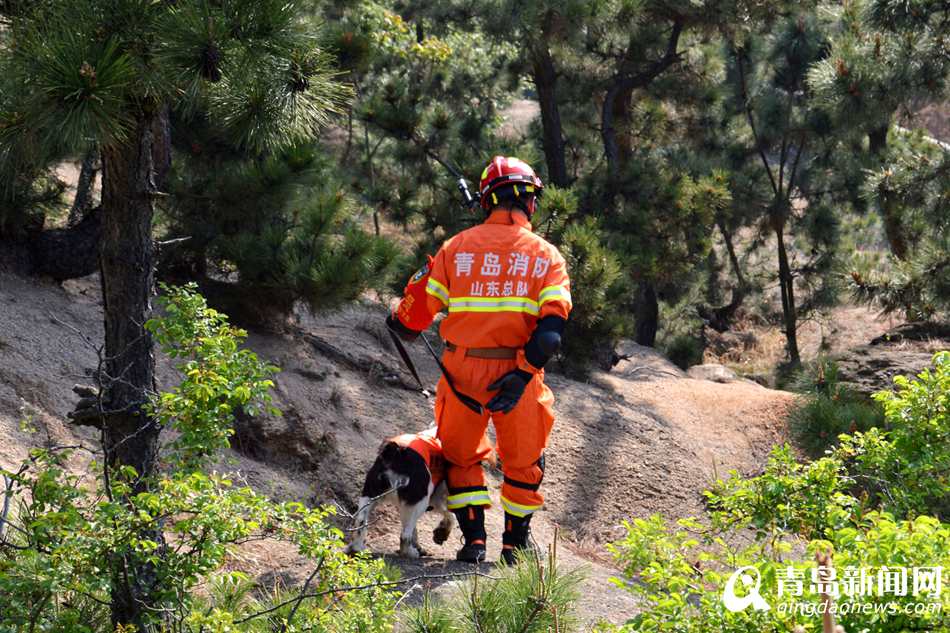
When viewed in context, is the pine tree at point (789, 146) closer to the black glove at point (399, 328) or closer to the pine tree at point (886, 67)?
the pine tree at point (886, 67)

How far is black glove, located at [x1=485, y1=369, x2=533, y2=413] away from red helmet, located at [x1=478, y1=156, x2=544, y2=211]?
3.12ft

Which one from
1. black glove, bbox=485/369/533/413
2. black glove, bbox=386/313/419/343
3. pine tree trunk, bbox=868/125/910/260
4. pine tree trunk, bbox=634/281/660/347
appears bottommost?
black glove, bbox=485/369/533/413

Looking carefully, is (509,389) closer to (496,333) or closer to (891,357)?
(496,333)

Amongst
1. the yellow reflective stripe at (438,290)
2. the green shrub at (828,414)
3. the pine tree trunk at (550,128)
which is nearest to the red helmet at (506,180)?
the yellow reflective stripe at (438,290)

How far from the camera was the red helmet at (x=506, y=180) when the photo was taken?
18.2 feet

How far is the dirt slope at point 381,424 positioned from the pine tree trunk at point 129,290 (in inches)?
47.5

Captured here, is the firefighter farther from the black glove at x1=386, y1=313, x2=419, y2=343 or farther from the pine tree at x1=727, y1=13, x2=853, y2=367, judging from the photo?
the pine tree at x1=727, y1=13, x2=853, y2=367

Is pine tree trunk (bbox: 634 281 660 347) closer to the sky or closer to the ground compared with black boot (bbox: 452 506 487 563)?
closer to the sky

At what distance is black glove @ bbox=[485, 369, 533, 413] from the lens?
5.19 m

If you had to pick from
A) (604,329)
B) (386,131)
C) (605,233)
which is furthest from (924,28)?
(386,131)

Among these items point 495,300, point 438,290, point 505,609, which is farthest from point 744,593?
point 438,290

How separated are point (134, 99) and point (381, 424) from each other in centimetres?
393

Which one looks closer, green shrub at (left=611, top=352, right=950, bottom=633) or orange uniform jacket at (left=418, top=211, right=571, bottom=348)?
green shrub at (left=611, top=352, right=950, bottom=633)

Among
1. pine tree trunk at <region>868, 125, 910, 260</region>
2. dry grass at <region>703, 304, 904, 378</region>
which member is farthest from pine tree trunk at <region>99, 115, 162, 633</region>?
dry grass at <region>703, 304, 904, 378</region>
